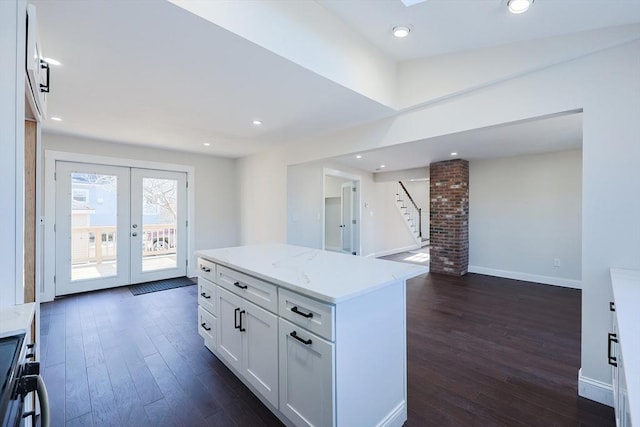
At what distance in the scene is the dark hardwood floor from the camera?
182cm

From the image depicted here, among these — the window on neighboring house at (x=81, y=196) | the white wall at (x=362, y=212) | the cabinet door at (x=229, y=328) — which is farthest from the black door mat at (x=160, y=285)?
the cabinet door at (x=229, y=328)

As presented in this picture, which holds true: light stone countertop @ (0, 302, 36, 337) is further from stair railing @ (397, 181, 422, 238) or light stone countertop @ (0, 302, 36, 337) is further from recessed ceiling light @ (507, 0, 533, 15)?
stair railing @ (397, 181, 422, 238)

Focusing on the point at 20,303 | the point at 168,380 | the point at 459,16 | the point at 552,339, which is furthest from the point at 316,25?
the point at 552,339

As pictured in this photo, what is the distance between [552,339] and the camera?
285cm

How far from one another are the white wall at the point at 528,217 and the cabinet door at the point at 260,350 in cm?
516

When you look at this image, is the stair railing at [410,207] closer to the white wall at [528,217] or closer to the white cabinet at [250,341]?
the white wall at [528,217]

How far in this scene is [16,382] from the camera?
2.39 feet

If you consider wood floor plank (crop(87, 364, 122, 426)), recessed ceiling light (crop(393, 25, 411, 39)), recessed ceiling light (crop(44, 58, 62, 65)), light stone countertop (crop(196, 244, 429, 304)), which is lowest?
wood floor plank (crop(87, 364, 122, 426))

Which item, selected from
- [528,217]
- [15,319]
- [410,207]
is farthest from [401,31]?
[410,207]

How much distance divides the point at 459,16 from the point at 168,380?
348 cm

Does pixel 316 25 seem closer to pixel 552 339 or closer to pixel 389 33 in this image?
pixel 389 33

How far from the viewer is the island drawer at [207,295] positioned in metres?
2.41

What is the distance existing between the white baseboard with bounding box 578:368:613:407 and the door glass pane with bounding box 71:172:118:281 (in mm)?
5770

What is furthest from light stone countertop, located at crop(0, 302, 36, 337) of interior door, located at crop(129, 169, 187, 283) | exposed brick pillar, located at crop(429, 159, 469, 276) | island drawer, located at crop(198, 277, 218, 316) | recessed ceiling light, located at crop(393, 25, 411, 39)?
exposed brick pillar, located at crop(429, 159, 469, 276)
